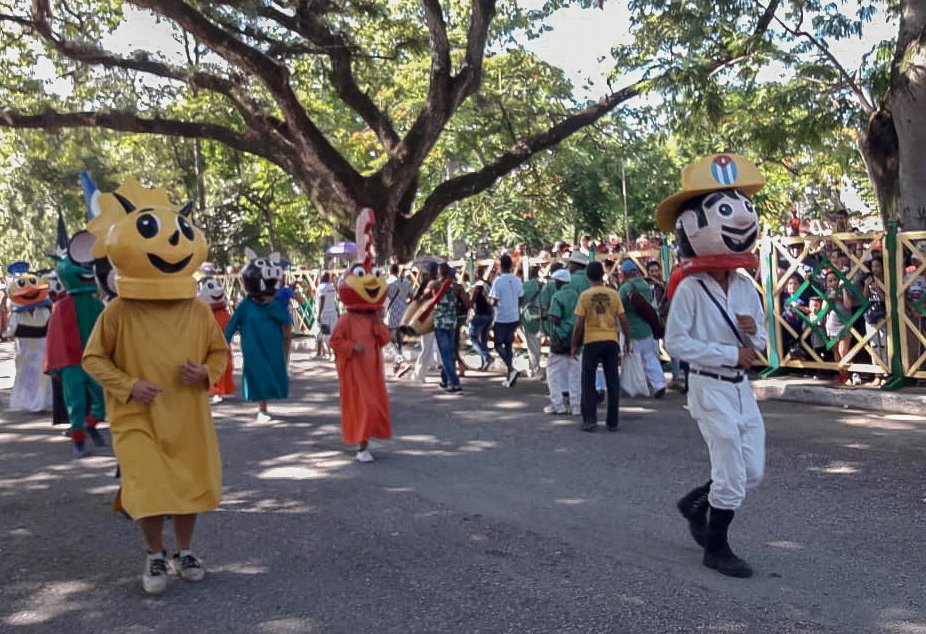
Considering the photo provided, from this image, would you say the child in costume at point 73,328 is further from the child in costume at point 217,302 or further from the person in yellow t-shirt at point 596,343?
the person in yellow t-shirt at point 596,343

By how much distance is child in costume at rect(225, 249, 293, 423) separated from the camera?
1079 cm

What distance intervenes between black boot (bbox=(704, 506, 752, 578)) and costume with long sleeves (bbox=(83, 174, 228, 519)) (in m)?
2.61

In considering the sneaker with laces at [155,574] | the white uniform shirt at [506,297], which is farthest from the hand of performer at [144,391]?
the white uniform shirt at [506,297]

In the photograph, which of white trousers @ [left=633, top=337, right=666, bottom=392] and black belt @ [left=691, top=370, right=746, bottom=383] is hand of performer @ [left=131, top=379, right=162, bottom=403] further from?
white trousers @ [left=633, top=337, right=666, bottom=392]

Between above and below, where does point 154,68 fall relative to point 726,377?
above

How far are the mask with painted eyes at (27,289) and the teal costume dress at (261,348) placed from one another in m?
2.93

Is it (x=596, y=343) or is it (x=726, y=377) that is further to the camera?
(x=596, y=343)

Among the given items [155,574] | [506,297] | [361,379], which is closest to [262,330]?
[361,379]

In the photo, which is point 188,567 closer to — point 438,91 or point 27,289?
point 27,289

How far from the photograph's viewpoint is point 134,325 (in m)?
5.00

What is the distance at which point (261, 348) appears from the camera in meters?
10.8

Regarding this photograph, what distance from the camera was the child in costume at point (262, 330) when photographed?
10789 millimetres

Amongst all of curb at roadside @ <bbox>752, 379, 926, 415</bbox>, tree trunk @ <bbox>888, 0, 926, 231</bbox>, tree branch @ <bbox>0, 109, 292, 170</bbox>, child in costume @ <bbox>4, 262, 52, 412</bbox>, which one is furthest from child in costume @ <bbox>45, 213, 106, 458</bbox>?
tree branch @ <bbox>0, 109, 292, 170</bbox>

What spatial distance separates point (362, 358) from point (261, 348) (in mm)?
2707
